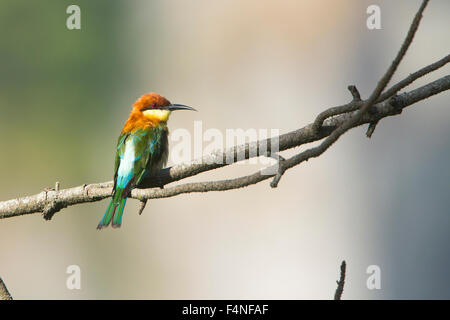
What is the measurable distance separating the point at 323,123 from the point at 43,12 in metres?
5.65

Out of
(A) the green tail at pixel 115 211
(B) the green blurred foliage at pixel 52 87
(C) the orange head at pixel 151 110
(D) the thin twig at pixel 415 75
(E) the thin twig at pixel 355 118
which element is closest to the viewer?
(E) the thin twig at pixel 355 118

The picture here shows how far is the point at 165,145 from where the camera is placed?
311 cm

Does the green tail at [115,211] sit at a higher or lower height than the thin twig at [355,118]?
lower

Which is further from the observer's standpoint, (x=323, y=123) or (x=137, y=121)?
(x=137, y=121)

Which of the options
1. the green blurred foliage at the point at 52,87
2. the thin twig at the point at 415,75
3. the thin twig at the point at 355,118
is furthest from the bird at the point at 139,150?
the green blurred foliage at the point at 52,87

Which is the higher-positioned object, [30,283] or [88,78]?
[88,78]

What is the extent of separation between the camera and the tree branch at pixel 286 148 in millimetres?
1377

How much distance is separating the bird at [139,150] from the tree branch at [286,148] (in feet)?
1.03

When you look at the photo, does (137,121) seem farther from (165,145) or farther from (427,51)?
(427,51)

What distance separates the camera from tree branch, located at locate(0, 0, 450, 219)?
1.38 metres

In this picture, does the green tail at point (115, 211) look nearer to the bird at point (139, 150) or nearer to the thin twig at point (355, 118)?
the bird at point (139, 150)

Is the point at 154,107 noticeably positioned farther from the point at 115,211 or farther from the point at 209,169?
the point at 209,169
